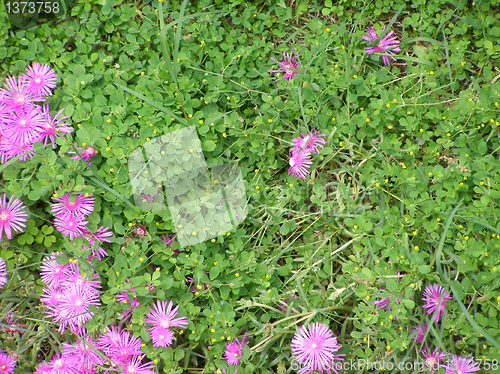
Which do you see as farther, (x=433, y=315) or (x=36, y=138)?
(x=36, y=138)

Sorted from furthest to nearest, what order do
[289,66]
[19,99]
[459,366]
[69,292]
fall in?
[289,66] → [19,99] → [69,292] → [459,366]

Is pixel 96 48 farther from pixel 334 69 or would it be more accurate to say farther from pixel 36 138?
pixel 334 69

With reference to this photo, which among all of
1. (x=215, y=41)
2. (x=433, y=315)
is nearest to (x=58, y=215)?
(x=215, y=41)

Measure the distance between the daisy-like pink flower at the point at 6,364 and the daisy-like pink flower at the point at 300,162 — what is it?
1734 mm

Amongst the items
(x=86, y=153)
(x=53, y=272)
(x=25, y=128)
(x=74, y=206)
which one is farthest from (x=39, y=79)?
(x=53, y=272)

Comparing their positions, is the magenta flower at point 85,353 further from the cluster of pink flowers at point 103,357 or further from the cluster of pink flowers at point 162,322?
the cluster of pink flowers at point 162,322

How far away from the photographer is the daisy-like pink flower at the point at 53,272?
1958 millimetres

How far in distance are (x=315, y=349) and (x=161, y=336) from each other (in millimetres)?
744

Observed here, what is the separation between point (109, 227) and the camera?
1966 mm

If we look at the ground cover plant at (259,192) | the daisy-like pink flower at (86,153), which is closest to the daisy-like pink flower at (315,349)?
the ground cover plant at (259,192)

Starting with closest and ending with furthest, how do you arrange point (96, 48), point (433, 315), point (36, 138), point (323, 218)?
1. point (433, 315)
2. point (36, 138)
3. point (323, 218)
4. point (96, 48)

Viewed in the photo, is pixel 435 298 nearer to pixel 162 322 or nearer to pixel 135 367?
pixel 162 322

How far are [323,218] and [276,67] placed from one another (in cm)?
93

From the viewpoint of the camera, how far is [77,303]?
1.87 meters
